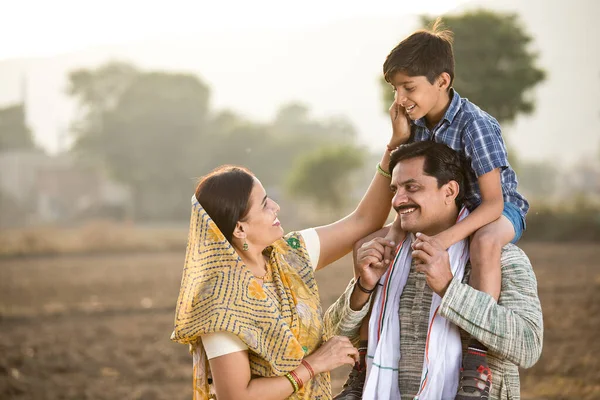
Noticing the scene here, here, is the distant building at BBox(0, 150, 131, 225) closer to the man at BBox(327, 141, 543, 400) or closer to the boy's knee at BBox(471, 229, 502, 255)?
the man at BBox(327, 141, 543, 400)

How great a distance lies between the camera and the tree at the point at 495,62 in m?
24.0

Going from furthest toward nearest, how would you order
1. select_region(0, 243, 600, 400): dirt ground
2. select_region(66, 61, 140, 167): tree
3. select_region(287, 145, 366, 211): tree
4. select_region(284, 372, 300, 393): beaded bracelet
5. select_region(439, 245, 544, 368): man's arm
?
1. select_region(66, 61, 140, 167): tree
2. select_region(287, 145, 366, 211): tree
3. select_region(0, 243, 600, 400): dirt ground
4. select_region(284, 372, 300, 393): beaded bracelet
5. select_region(439, 245, 544, 368): man's arm

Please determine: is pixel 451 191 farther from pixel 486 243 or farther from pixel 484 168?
pixel 486 243

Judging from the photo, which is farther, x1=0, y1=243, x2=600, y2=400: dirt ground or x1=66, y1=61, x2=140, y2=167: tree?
x1=66, y1=61, x2=140, y2=167: tree

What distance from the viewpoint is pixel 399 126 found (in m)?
3.38

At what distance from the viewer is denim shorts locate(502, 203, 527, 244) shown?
3199 mm

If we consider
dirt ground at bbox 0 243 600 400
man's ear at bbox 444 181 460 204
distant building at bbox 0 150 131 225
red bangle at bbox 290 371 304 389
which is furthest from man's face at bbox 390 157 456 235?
distant building at bbox 0 150 131 225

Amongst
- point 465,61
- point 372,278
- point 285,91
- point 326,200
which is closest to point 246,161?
point 326,200

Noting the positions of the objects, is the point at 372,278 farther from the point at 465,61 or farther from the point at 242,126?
the point at 242,126

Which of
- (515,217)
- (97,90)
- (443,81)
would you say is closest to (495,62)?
(443,81)

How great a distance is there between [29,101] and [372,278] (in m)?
61.8

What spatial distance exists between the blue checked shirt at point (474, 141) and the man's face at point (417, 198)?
22cm

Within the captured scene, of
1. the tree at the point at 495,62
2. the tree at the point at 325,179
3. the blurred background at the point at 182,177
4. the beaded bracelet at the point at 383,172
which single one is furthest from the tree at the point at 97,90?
the beaded bracelet at the point at 383,172

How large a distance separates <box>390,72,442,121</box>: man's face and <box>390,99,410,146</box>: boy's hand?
0.02 meters
